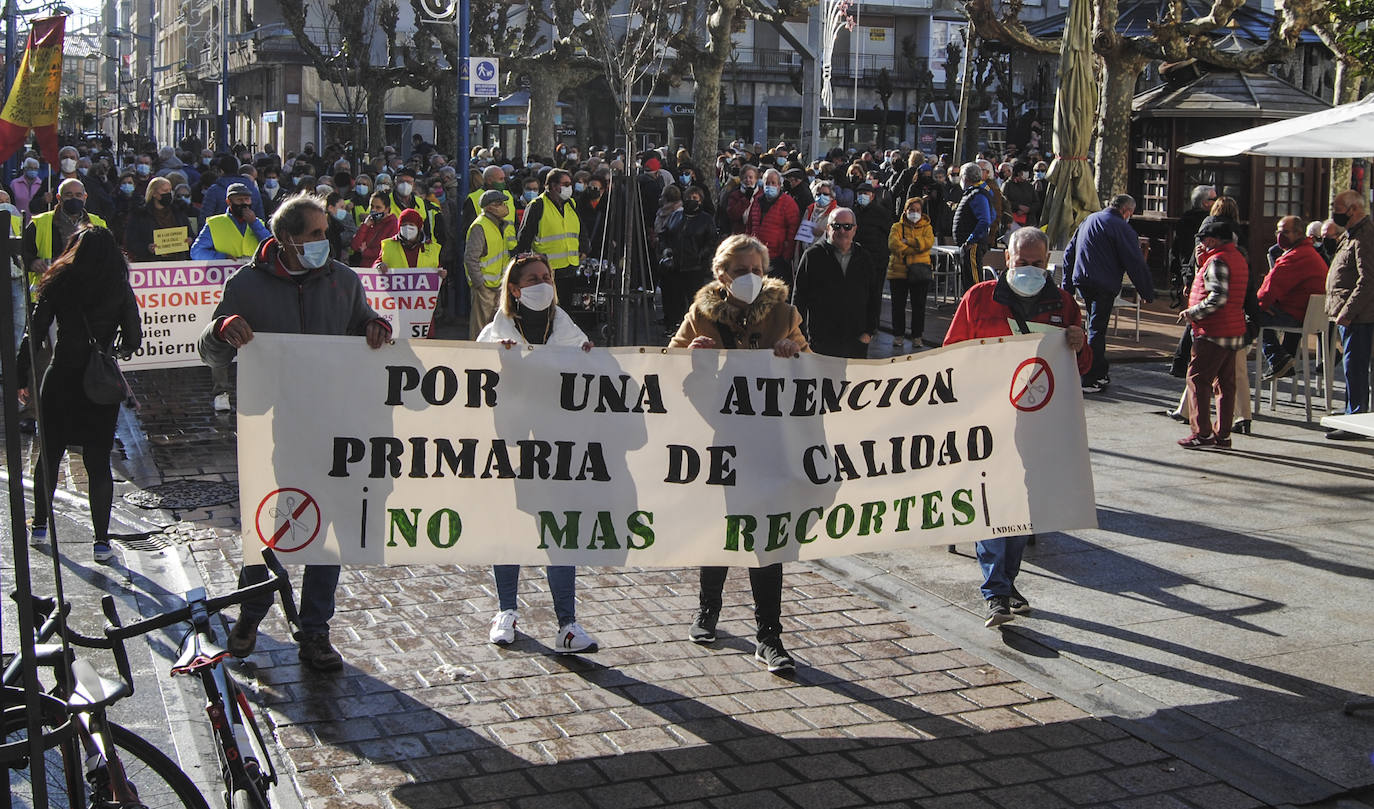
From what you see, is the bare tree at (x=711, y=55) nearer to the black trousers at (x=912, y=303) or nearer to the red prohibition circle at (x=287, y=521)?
the black trousers at (x=912, y=303)

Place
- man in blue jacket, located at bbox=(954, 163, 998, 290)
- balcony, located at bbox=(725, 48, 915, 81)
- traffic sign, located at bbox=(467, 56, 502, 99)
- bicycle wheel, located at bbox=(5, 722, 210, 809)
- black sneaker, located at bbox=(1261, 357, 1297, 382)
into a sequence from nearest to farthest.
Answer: bicycle wheel, located at bbox=(5, 722, 210, 809), black sneaker, located at bbox=(1261, 357, 1297, 382), man in blue jacket, located at bbox=(954, 163, 998, 290), traffic sign, located at bbox=(467, 56, 502, 99), balcony, located at bbox=(725, 48, 915, 81)

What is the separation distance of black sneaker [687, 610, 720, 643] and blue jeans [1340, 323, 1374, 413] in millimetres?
6761

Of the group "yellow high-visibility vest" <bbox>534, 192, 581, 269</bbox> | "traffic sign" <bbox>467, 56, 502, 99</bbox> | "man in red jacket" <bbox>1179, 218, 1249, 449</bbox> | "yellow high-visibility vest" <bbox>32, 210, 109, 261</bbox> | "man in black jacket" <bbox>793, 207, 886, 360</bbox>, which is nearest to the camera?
"man in black jacket" <bbox>793, 207, 886, 360</bbox>

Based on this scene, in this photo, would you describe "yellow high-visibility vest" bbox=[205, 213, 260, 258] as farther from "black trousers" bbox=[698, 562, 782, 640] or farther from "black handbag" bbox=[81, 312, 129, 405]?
"black trousers" bbox=[698, 562, 782, 640]

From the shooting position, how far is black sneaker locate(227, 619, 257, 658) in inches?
235

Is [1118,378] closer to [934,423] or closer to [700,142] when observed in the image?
[934,423]

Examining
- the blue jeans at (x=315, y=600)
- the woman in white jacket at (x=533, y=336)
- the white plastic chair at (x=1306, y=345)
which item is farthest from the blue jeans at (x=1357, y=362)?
the blue jeans at (x=315, y=600)

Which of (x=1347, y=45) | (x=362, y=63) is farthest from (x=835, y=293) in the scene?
(x=362, y=63)

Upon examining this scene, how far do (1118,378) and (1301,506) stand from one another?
517cm

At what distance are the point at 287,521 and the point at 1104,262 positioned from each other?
31.4ft

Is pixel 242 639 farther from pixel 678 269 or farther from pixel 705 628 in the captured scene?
pixel 678 269

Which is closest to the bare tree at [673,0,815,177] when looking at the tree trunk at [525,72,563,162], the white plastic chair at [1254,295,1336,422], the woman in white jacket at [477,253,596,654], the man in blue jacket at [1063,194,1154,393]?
the tree trunk at [525,72,563,162]

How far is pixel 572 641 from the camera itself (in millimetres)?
6129

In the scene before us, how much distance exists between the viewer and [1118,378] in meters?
14.1
